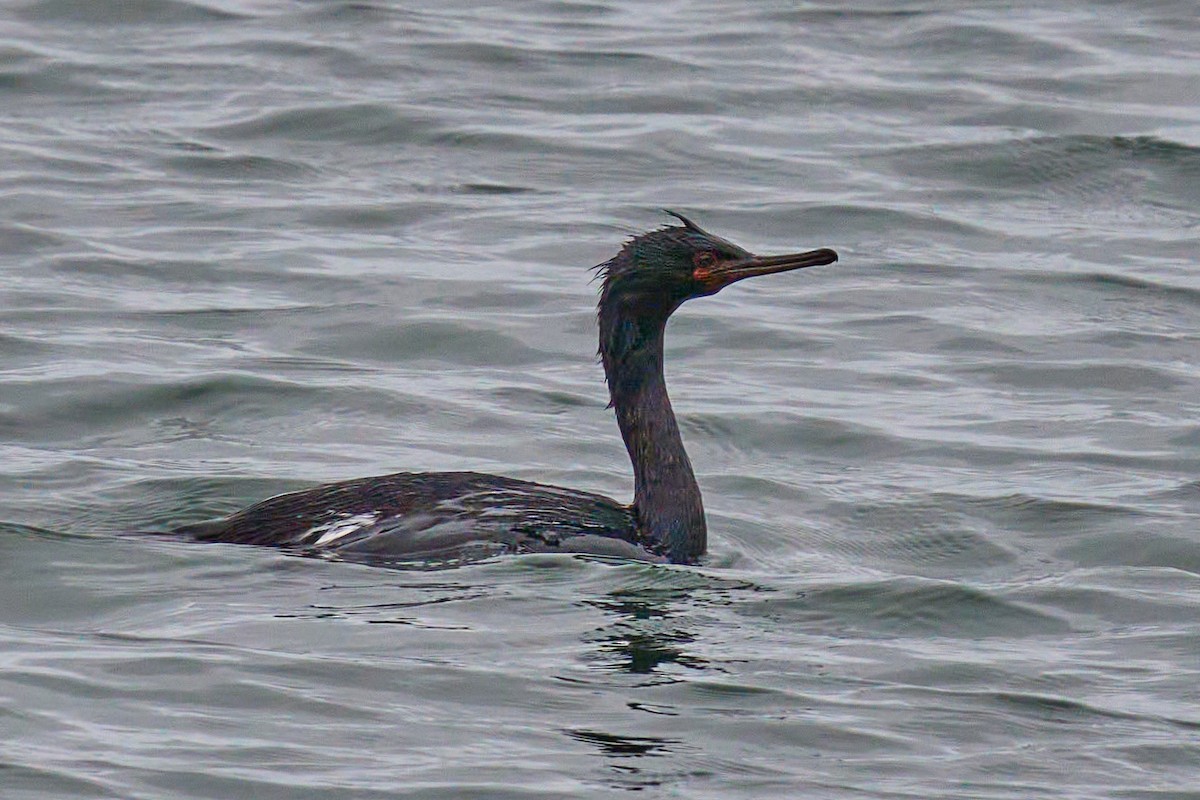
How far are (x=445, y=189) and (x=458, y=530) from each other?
720cm

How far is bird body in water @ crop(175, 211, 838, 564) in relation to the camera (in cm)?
853

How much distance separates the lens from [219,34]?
1870 centimetres

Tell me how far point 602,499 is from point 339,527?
107cm

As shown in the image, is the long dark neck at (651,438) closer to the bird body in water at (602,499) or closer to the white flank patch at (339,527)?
the bird body in water at (602,499)

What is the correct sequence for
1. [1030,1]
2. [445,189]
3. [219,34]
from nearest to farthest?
[445,189] < [219,34] < [1030,1]

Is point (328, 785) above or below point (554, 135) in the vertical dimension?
below

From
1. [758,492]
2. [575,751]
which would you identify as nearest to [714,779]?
[575,751]

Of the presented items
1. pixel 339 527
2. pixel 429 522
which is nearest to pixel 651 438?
pixel 429 522

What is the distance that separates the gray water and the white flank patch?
16 centimetres

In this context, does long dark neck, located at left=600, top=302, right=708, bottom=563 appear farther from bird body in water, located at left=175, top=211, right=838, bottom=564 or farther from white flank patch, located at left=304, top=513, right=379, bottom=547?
white flank patch, located at left=304, top=513, right=379, bottom=547

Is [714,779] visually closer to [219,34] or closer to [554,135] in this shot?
[554,135]

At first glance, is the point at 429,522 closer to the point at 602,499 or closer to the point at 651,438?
the point at 602,499

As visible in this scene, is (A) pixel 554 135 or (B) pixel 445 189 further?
(A) pixel 554 135

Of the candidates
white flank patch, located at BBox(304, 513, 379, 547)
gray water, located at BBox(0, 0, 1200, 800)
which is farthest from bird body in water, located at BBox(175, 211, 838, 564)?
gray water, located at BBox(0, 0, 1200, 800)
